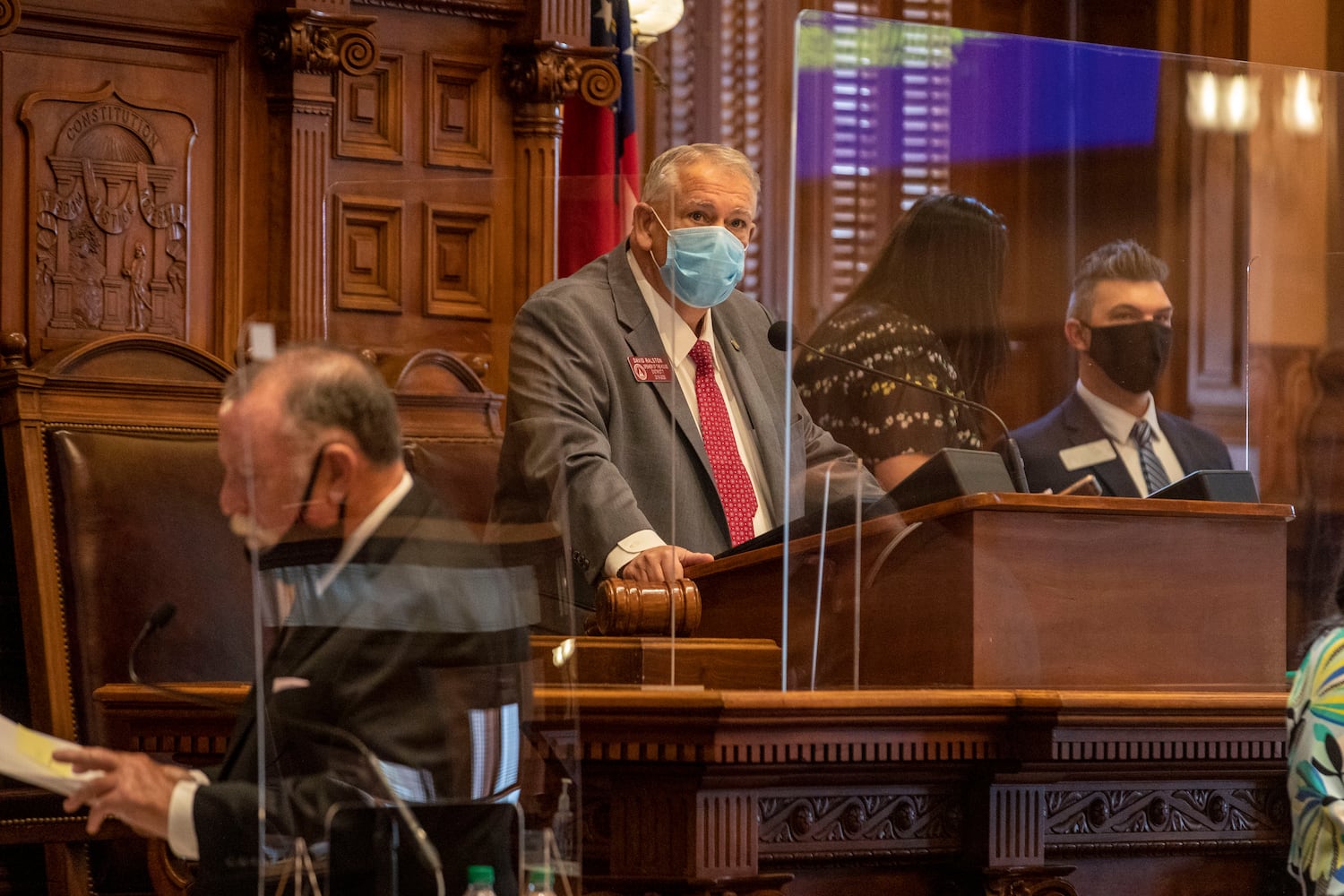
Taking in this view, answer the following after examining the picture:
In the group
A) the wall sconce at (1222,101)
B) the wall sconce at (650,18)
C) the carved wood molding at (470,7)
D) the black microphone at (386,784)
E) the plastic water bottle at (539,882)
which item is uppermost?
the wall sconce at (650,18)

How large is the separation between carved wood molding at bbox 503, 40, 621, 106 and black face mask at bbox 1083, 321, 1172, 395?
2402 millimetres

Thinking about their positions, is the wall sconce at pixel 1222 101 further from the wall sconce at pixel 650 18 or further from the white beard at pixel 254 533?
the wall sconce at pixel 650 18

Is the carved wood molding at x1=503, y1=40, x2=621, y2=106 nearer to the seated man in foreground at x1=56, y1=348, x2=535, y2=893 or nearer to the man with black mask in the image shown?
the man with black mask

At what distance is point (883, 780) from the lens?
2.39m

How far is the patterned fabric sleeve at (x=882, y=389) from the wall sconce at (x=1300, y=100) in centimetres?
96

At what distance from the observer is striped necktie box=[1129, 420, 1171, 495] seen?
9.33 feet

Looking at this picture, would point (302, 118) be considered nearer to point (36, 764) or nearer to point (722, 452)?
point (722, 452)

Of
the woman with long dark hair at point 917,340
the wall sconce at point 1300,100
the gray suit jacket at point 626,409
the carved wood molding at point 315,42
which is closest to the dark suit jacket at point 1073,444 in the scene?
the woman with long dark hair at point 917,340

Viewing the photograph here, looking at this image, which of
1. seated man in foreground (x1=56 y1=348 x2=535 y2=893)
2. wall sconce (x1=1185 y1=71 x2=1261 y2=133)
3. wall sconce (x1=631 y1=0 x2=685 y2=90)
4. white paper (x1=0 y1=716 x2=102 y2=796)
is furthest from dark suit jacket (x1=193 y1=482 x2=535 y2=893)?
wall sconce (x1=631 y1=0 x2=685 y2=90)

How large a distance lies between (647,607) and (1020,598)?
0.50 metres

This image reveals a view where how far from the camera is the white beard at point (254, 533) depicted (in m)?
1.70

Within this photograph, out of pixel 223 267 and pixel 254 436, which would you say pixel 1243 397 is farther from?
pixel 223 267

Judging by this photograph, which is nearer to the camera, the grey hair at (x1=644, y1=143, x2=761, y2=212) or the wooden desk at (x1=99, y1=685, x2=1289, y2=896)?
the wooden desk at (x1=99, y1=685, x2=1289, y2=896)

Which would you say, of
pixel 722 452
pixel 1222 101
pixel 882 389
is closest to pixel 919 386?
pixel 882 389
